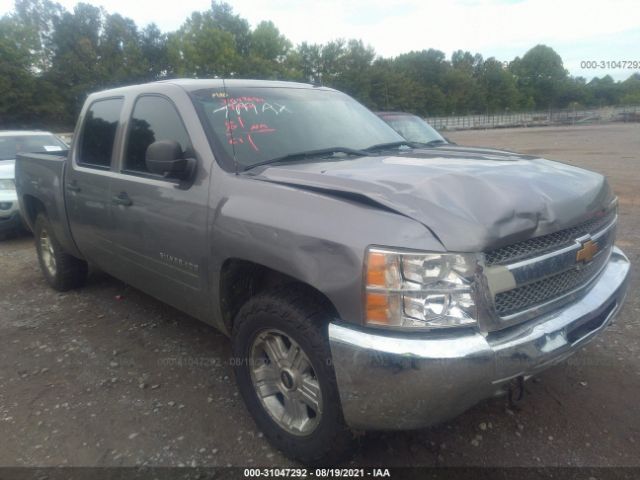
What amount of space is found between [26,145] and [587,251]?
30.0 ft

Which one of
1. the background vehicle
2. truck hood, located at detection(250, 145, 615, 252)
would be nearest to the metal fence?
the background vehicle

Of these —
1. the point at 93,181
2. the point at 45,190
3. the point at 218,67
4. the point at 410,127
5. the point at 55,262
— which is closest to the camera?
the point at 93,181

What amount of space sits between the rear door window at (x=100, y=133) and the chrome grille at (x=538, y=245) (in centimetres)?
286

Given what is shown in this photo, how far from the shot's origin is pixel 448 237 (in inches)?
74.3

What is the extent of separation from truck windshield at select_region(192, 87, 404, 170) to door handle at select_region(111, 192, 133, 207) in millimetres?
825

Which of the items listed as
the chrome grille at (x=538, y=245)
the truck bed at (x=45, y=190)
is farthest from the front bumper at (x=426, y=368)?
the truck bed at (x=45, y=190)

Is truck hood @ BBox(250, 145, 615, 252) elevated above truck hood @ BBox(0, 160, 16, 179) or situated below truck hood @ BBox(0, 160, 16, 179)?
above

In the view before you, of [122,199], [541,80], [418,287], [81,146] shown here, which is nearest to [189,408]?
[122,199]

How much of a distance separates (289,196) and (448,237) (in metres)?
0.76

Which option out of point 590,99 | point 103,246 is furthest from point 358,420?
point 590,99

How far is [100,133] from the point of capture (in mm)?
3848

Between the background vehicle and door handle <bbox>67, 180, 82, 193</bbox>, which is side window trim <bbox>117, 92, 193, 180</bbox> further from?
the background vehicle

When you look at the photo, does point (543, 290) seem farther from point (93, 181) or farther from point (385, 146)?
point (93, 181)

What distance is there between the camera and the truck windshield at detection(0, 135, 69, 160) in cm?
829
